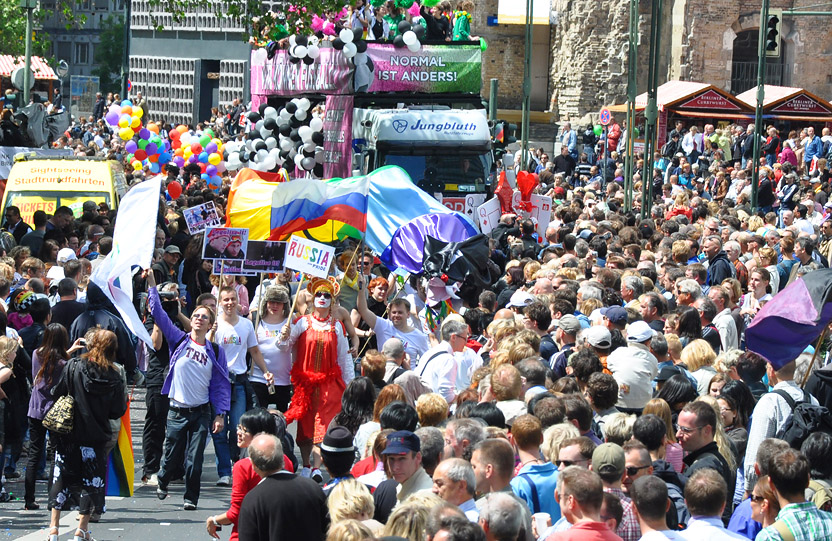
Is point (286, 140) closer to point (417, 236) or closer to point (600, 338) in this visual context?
point (417, 236)

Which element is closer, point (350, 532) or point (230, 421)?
point (350, 532)

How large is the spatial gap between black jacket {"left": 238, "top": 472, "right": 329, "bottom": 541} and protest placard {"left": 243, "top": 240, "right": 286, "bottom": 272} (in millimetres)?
4821

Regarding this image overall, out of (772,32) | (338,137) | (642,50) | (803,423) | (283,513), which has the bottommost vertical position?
(283,513)

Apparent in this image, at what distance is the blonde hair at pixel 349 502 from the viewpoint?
6.18 metres

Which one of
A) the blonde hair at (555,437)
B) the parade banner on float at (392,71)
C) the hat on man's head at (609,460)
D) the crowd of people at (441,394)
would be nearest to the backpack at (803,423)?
the crowd of people at (441,394)

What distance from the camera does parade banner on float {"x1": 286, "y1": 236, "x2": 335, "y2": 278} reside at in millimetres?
11156

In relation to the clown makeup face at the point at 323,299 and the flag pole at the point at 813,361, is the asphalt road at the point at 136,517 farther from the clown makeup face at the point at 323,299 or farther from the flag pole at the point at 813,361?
the flag pole at the point at 813,361

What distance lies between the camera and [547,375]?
9.34 meters

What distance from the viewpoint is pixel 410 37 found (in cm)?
2217

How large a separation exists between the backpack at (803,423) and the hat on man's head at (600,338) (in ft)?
6.10

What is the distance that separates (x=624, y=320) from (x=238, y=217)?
4.48m

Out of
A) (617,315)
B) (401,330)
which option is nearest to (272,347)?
(401,330)

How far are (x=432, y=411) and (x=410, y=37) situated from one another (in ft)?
48.7

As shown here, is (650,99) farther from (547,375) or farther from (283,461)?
(283,461)
